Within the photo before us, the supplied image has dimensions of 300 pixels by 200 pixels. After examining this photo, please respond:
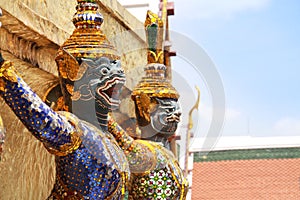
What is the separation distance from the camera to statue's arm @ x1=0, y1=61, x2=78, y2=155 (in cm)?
247

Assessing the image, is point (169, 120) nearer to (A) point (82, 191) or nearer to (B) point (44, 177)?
(B) point (44, 177)

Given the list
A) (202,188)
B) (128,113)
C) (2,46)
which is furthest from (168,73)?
(202,188)

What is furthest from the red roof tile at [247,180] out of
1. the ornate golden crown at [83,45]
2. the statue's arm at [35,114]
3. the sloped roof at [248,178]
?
the statue's arm at [35,114]

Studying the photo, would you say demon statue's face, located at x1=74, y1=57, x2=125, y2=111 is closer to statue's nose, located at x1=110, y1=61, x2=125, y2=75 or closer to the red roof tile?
statue's nose, located at x1=110, y1=61, x2=125, y2=75

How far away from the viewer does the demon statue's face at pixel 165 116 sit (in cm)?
373

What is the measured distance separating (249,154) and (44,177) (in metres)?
5.03

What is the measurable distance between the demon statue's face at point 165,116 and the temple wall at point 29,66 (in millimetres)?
454

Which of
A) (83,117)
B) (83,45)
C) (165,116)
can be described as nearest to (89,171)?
(83,117)

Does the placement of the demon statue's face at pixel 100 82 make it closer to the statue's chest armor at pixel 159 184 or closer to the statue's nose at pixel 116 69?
the statue's nose at pixel 116 69

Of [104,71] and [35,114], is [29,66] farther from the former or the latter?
[35,114]

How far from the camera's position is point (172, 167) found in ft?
11.7

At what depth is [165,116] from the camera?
147 inches

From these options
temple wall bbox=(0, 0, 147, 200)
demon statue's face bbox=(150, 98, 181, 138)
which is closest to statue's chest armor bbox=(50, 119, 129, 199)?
temple wall bbox=(0, 0, 147, 200)

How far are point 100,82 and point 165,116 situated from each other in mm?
803
